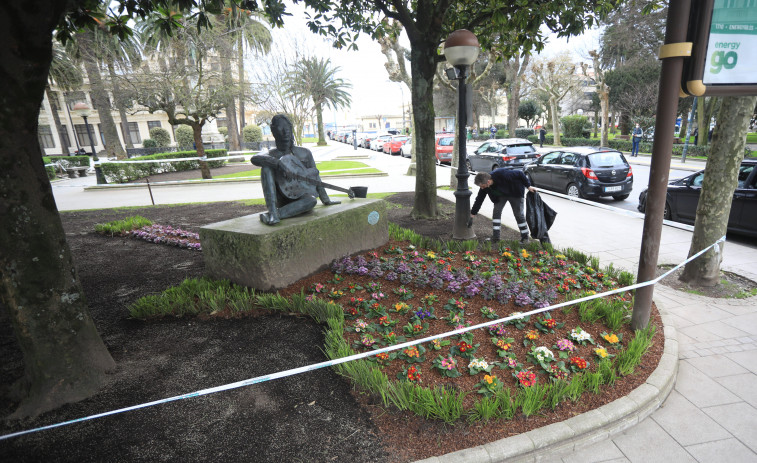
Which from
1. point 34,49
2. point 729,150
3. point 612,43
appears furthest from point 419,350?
point 612,43

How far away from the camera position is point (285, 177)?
5059mm

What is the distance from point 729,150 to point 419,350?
4.67 meters

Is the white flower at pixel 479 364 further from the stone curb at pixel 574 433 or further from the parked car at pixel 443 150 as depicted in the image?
the parked car at pixel 443 150

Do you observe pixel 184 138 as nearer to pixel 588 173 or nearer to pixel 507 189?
pixel 588 173

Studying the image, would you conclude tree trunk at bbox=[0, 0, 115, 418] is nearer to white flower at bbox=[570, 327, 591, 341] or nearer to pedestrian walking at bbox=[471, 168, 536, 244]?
white flower at bbox=[570, 327, 591, 341]

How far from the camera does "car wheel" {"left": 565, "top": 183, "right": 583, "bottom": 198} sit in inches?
435

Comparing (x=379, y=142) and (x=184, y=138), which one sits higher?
(x=184, y=138)

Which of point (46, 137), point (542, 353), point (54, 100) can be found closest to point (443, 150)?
point (542, 353)

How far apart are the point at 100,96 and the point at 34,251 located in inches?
1065

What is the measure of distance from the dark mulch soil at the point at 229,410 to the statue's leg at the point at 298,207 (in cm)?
146

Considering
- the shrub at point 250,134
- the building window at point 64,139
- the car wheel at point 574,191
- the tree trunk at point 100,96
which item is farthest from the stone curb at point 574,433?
the building window at point 64,139

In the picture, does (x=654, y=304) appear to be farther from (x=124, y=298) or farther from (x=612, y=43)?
(x=612, y=43)

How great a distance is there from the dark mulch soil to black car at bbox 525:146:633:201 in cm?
826

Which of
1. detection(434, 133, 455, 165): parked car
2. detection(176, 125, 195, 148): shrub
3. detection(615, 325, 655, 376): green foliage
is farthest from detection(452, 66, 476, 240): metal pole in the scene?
detection(176, 125, 195, 148): shrub
